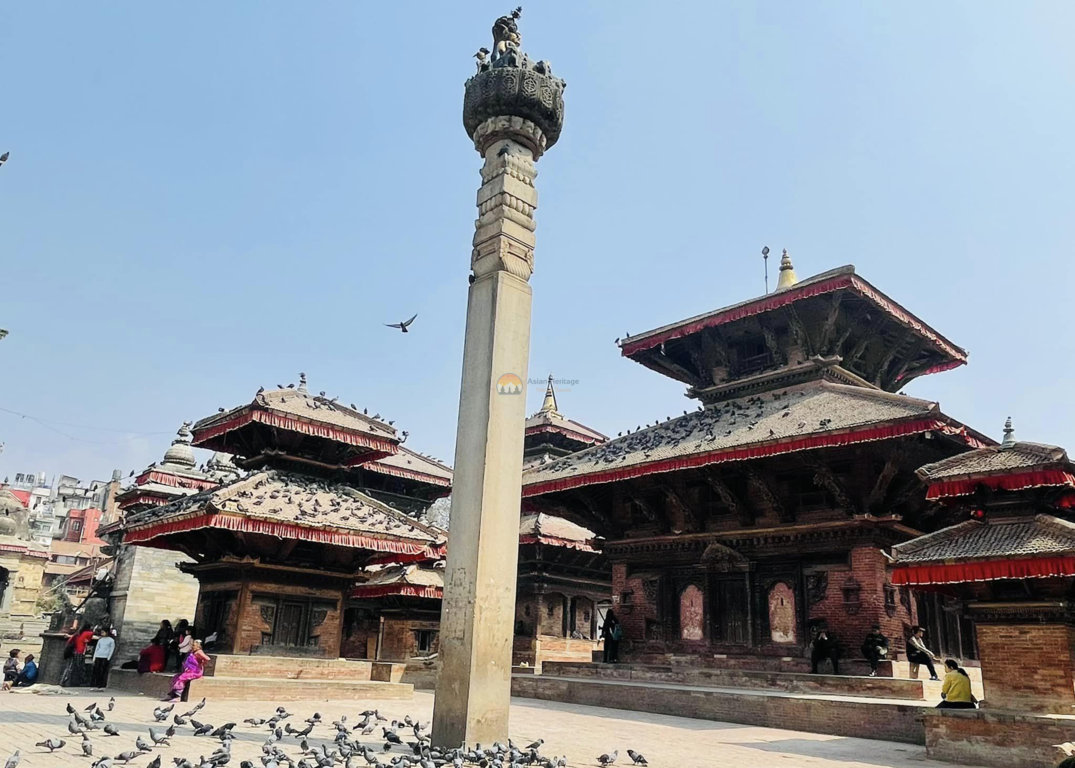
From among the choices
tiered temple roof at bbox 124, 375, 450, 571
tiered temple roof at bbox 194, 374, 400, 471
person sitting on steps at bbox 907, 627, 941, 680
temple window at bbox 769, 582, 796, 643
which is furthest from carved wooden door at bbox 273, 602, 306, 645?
person sitting on steps at bbox 907, 627, 941, 680

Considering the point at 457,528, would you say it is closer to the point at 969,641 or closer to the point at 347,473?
the point at 969,641

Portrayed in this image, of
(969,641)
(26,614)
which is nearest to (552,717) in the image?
(969,641)

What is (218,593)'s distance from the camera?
1772 cm

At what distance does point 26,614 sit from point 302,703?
46807mm

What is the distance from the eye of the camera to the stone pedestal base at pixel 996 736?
9.94 meters

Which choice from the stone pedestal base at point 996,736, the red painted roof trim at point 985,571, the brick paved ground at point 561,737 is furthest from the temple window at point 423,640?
the stone pedestal base at point 996,736

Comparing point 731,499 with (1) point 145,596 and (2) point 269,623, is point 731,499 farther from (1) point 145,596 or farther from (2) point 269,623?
(1) point 145,596

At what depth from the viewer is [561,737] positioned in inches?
422

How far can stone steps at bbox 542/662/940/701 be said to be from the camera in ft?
47.8

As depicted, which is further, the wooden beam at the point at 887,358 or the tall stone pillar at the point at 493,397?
the wooden beam at the point at 887,358

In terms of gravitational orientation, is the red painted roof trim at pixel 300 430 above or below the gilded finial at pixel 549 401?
below
